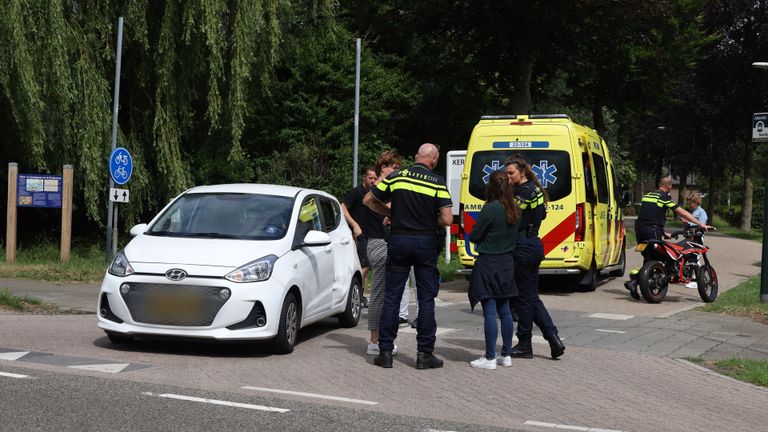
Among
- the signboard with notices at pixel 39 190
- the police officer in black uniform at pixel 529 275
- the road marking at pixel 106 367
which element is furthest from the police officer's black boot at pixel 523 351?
the signboard with notices at pixel 39 190

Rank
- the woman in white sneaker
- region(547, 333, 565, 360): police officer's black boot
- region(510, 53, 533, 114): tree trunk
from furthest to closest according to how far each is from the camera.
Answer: region(510, 53, 533, 114): tree trunk < region(547, 333, 565, 360): police officer's black boot < the woman in white sneaker

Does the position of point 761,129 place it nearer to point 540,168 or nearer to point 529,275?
point 540,168

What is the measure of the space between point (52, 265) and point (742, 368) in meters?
12.3

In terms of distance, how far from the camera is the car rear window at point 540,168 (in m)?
15.0

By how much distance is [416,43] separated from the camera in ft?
103

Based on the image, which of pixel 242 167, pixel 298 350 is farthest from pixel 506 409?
pixel 242 167

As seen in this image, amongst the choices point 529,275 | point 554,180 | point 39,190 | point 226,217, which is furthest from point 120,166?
point 529,275

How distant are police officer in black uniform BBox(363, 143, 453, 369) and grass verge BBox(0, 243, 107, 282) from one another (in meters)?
8.81

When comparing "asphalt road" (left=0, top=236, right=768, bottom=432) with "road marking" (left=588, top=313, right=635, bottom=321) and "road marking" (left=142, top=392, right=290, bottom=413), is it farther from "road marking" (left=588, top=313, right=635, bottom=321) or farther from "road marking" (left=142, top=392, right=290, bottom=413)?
"road marking" (left=588, top=313, right=635, bottom=321)

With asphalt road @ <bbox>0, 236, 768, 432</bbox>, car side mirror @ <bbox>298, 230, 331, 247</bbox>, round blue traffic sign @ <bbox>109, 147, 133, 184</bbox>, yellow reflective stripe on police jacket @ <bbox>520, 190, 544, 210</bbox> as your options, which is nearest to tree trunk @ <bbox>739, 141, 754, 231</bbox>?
round blue traffic sign @ <bbox>109, 147, 133, 184</bbox>

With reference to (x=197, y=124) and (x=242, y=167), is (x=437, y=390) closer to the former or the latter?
(x=197, y=124)

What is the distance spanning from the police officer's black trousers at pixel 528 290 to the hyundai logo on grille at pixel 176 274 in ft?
9.66

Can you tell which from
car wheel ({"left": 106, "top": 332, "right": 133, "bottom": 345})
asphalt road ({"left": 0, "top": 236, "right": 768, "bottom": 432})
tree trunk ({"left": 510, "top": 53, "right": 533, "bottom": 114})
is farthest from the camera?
tree trunk ({"left": 510, "top": 53, "right": 533, "bottom": 114})

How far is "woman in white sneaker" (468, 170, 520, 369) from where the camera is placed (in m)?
8.32
